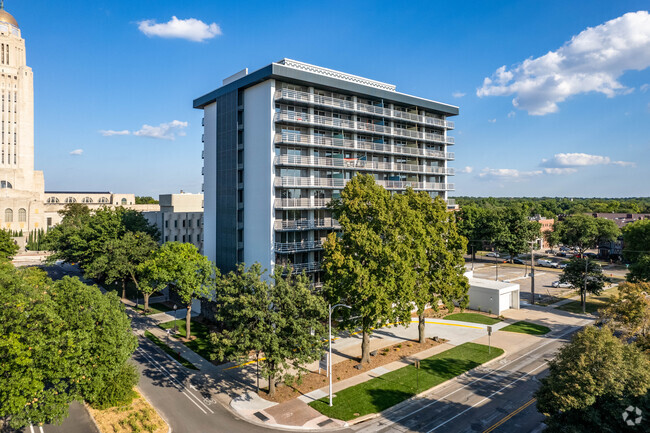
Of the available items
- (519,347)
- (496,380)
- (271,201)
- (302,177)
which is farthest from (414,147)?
(496,380)

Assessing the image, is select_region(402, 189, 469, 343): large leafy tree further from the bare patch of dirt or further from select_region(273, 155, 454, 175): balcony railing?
select_region(273, 155, 454, 175): balcony railing

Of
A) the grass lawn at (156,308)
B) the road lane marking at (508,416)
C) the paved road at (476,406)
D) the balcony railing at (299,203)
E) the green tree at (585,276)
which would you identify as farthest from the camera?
the green tree at (585,276)

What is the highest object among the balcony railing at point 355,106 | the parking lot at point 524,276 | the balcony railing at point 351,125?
the balcony railing at point 355,106

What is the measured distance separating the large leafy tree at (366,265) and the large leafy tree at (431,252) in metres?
2.45

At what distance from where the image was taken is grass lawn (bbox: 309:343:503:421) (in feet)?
102

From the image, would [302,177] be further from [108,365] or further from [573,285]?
[573,285]

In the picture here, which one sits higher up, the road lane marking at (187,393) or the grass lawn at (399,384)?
the grass lawn at (399,384)

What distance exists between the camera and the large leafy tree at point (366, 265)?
1426 inches

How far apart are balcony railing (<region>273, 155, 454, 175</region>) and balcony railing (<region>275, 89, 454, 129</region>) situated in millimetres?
6888

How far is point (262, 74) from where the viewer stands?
4694cm

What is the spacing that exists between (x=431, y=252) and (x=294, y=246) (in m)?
16.2

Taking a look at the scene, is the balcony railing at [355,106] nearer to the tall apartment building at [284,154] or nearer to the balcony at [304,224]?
the tall apartment building at [284,154]

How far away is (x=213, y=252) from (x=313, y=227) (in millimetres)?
15763

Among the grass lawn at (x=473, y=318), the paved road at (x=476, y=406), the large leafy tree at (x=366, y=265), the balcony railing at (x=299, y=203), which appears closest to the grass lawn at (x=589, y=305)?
the grass lawn at (x=473, y=318)
